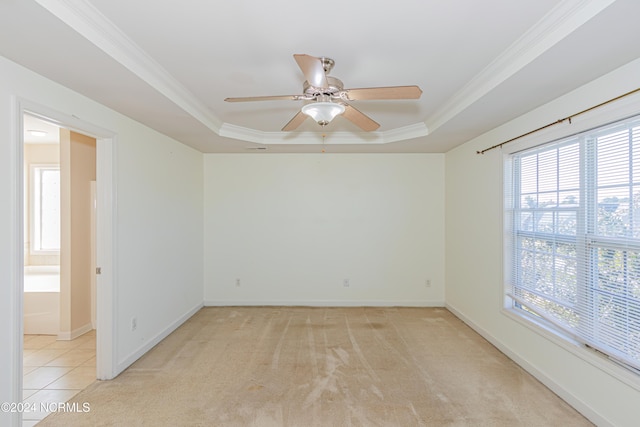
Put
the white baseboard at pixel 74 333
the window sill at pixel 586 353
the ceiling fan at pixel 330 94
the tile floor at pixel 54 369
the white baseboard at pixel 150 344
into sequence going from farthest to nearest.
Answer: the white baseboard at pixel 74 333
the white baseboard at pixel 150 344
the tile floor at pixel 54 369
the window sill at pixel 586 353
the ceiling fan at pixel 330 94

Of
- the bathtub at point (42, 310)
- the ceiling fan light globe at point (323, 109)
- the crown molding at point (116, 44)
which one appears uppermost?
A: the crown molding at point (116, 44)

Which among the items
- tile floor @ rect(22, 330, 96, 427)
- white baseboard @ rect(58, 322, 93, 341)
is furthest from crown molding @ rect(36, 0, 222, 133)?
white baseboard @ rect(58, 322, 93, 341)

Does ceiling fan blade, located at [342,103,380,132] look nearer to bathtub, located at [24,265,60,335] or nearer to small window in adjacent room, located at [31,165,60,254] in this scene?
bathtub, located at [24,265,60,335]

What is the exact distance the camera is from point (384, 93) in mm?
1973

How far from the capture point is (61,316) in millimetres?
3701

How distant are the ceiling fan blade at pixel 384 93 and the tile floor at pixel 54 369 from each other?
3.11 metres

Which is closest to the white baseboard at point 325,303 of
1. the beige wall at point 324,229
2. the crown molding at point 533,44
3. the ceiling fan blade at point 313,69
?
the beige wall at point 324,229

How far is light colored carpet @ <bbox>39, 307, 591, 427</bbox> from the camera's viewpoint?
230 cm

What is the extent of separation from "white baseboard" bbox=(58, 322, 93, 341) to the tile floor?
0.05m

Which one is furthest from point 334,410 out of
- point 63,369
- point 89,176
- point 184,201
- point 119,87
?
point 89,176

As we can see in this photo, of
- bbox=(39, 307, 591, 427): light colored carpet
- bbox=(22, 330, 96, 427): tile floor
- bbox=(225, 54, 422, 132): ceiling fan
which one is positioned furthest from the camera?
bbox=(22, 330, 96, 427): tile floor

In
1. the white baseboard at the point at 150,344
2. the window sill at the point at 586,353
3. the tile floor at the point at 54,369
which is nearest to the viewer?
the window sill at the point at 586,353

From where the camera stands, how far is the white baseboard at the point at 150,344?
295cm

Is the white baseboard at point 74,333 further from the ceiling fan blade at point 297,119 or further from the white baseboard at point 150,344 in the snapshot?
the ceiling fan blade at point 297,119
